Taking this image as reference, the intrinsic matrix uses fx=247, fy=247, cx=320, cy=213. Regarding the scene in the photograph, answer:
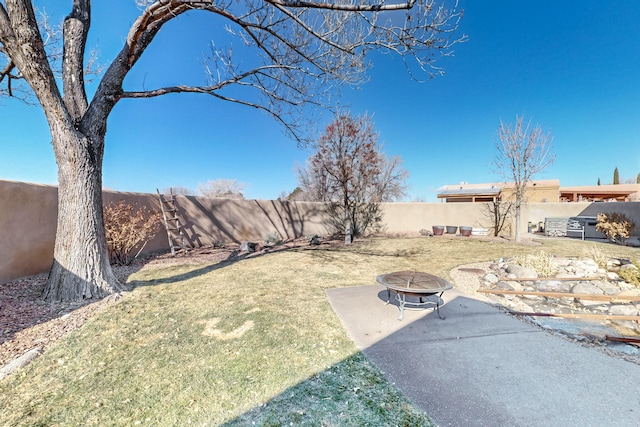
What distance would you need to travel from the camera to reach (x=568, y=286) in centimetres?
489

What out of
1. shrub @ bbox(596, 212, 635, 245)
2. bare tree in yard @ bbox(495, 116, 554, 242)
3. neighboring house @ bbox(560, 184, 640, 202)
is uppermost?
bare tree in yard @ bbox(495, 116, 554, 242)

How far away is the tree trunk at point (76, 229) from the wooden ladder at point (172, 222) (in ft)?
12.8

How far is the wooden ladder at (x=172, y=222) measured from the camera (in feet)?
25.8

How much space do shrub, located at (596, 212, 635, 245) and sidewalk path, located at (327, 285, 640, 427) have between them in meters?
10.6

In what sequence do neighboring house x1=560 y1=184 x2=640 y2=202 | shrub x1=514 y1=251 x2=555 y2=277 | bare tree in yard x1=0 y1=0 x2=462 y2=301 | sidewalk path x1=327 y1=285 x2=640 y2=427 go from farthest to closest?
neighboring house x1=560 y1=184 x2=640 y2=202 → shrub x1=514 y1=251 x2=555 y2=277 → bare tree in yard x1=0 y1=0 x2=462 y2=301 → sidewalk path x1=327 y1=285 x2=640 y2=427

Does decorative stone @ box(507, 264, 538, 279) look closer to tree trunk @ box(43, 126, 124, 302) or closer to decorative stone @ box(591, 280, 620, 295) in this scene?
decorative stone @ box(591, 280, 620, 295)

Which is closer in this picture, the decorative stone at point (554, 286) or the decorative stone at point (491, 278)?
the decorative stone at point (554, 286)

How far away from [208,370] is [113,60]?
521cm

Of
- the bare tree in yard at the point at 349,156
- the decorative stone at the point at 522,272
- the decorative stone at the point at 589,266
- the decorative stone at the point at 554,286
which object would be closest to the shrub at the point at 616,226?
the decorative stone at the point at 589,266

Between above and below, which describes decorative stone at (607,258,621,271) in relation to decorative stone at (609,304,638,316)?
above

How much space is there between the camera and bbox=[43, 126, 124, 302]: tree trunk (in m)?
3.74

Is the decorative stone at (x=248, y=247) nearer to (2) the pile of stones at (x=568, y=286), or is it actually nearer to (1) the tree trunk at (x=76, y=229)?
(1) the tree trunk at (x=76, y=229)

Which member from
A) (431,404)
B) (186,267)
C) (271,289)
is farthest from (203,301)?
(431,404)

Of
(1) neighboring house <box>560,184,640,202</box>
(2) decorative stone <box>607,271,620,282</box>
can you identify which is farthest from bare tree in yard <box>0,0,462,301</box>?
(1) neighboring house <box>560,184,640,202</box>
